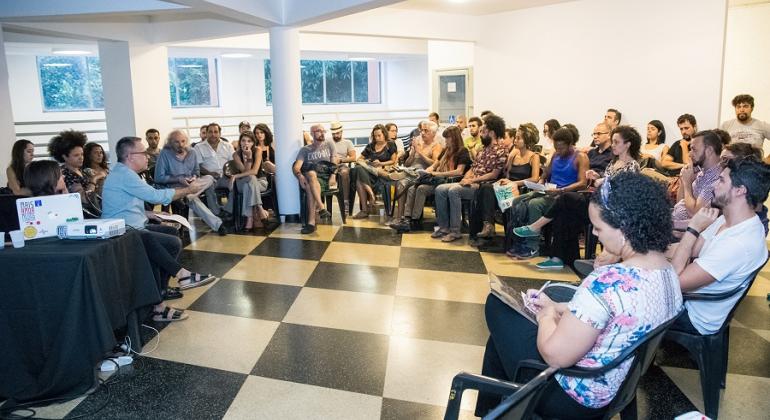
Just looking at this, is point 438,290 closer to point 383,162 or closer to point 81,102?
A: point 383,162

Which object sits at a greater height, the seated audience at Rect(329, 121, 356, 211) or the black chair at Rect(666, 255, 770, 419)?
the seated audience at Rect(329, 121, 356, 211)

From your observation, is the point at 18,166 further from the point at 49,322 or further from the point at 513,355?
the point at 513,355

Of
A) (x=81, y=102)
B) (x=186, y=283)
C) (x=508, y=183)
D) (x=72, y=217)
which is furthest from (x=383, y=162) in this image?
(x=81, y=102)

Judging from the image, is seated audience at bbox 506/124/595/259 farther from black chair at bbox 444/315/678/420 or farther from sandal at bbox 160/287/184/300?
black chair at bbox 444/315/678/420

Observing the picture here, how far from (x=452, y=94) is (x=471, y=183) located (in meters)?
4.43

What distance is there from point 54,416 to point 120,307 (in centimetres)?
59

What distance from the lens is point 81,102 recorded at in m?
14.0

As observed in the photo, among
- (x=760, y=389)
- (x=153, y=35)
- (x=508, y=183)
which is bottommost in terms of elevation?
(x=760, y=389)

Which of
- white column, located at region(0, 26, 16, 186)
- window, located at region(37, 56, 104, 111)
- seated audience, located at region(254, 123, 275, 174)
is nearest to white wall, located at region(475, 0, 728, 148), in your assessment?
seated audience, located at region(254, 123, 275, 174)

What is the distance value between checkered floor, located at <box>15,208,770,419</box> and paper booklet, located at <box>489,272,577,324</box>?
68 cm

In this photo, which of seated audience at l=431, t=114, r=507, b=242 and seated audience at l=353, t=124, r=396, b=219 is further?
seated audience at l=353, t=124, r=396, b=219

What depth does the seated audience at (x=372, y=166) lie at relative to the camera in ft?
21.3

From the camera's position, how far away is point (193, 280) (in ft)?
13.9

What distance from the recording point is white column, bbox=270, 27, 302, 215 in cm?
602
